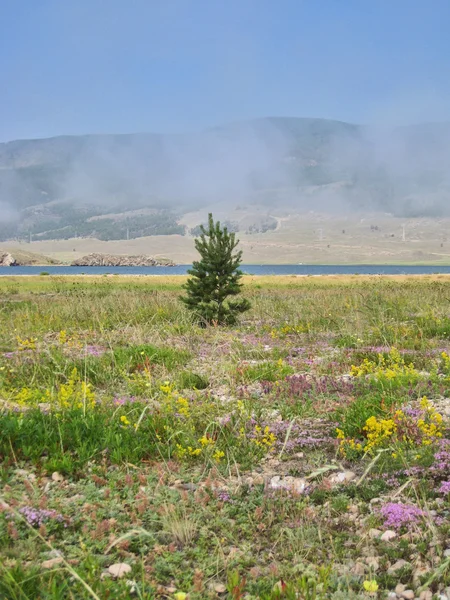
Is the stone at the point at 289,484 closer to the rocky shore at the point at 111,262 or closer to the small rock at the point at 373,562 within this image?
the small rock at the point at 373,562

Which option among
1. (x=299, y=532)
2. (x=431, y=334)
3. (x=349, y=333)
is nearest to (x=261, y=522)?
(x=299, y=532)

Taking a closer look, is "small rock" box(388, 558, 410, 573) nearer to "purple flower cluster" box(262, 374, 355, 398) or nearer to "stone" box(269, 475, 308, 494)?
"stone" box(269, 475, 308, 494)

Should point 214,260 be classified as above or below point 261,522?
above

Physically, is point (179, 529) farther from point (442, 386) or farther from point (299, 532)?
point (442, 386)

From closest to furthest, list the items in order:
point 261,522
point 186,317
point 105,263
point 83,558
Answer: point 83,558, point 261,522, point 186,317, point 105,263

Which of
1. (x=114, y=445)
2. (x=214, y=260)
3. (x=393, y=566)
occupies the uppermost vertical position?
(x=214, y=260)

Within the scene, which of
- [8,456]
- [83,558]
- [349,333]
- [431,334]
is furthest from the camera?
[431,334]

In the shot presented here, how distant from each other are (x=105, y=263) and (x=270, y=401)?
169 m

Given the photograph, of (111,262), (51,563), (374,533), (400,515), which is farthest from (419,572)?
(111,262)

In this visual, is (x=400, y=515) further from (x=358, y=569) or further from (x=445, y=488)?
(x=358, y=569)

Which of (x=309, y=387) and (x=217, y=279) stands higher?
(x=217, y=279)

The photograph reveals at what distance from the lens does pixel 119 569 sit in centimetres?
412

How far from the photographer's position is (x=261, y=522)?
191 inches

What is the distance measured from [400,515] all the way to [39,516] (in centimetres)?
341
